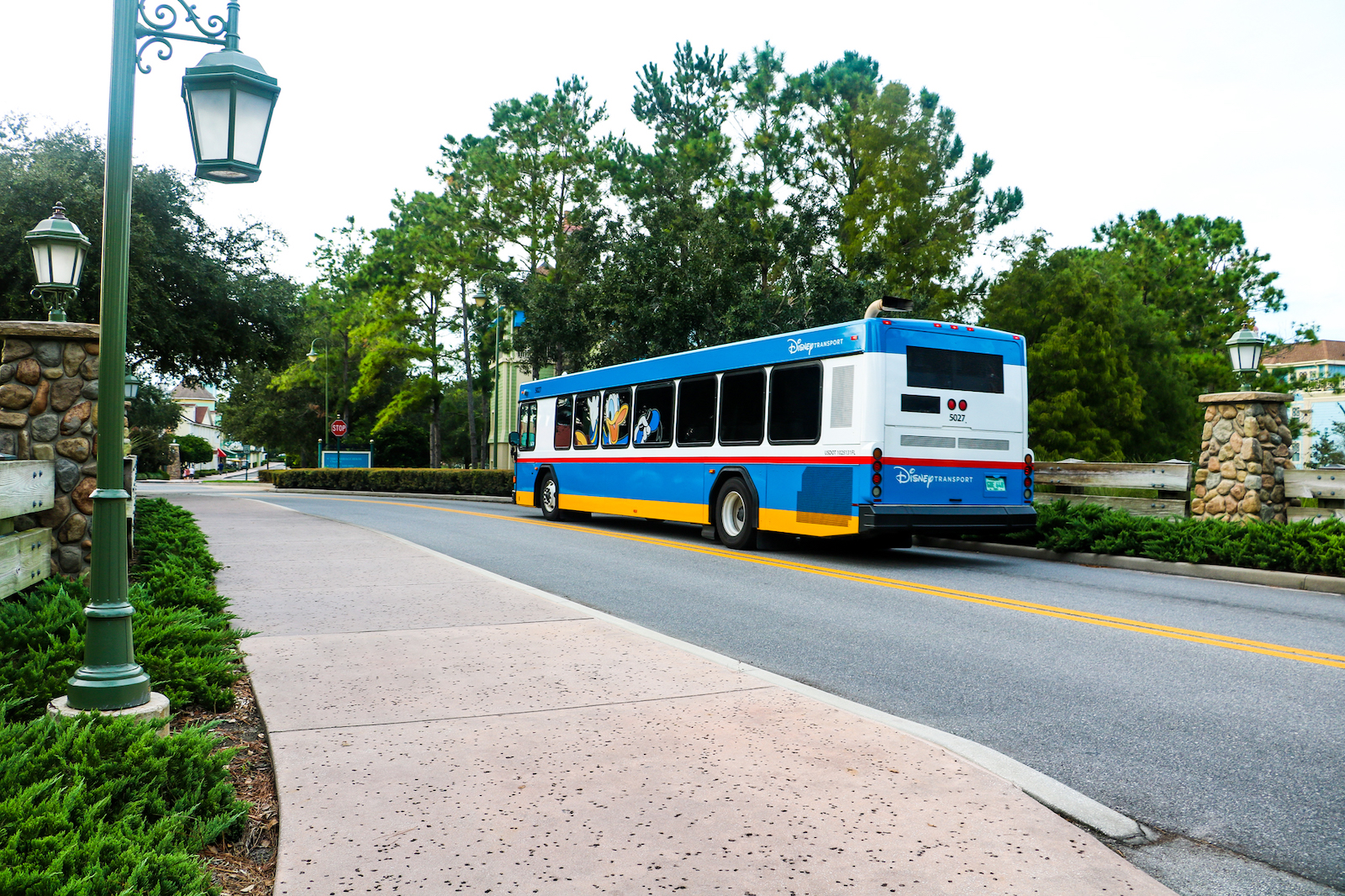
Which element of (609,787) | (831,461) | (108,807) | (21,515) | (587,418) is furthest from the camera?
(587,418)

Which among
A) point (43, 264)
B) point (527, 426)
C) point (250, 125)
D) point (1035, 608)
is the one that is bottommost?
point (1035, 608)

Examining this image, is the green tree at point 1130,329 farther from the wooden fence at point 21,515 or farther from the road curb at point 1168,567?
the wooden fence at point 21,515

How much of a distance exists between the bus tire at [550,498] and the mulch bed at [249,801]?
15.7 metres

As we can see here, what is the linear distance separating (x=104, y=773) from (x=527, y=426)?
64.0ft

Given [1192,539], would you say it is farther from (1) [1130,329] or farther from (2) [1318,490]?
(1) [1130,329]

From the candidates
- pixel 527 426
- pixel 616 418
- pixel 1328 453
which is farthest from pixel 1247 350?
pixel 1328 453

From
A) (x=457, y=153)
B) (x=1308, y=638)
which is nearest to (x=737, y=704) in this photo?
(x=1308, y=638)

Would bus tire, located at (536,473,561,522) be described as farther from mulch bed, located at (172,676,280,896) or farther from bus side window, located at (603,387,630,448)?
mulch bed, located at (172,676,280,896)

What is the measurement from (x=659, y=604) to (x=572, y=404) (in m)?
11.5

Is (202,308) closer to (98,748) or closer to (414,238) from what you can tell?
(414,238)

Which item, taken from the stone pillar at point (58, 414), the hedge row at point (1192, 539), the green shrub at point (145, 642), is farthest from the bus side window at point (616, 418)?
the stone pillar at point (58, 414)

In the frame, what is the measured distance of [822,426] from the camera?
1307 centimetres

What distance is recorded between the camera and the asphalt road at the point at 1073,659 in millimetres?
4219

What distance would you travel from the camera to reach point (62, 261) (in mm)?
9500
